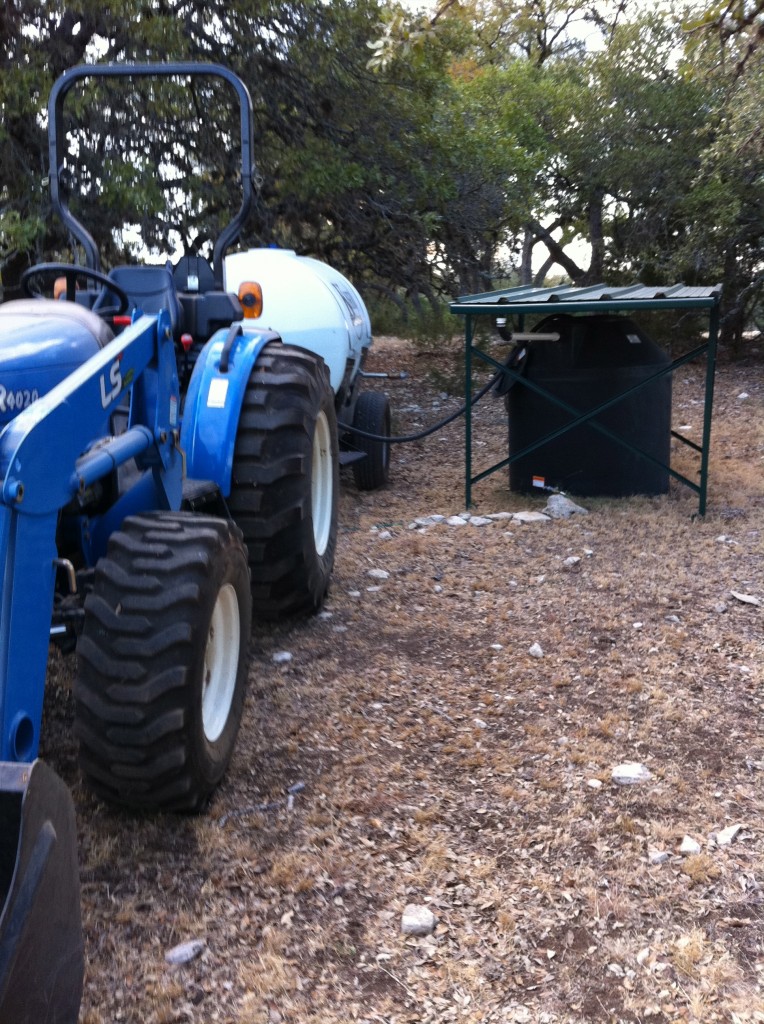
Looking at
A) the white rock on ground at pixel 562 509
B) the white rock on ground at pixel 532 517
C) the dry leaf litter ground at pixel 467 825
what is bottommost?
the dry leaf litter ground at pixel 467 825

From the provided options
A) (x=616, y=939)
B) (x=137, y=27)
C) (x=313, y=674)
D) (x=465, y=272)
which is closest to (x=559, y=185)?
(x=465, y=272)

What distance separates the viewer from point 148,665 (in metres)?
2.55

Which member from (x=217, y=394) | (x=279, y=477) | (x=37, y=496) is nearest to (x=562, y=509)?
(x=279, y=477)

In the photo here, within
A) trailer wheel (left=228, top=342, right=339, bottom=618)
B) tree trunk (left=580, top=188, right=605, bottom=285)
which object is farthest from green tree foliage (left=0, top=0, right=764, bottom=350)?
trailer wheel (left=228, top=342, right=339, bottom=618)

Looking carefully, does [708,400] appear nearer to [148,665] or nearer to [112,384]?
[112,384]

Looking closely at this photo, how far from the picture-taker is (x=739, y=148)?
9.19 m

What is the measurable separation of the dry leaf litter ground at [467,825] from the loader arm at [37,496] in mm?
754

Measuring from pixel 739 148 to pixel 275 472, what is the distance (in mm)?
7263

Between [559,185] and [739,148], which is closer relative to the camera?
[739,148]

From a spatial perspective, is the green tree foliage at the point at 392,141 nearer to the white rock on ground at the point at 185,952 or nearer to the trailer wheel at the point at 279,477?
the trailer wheel at the point at 279,477

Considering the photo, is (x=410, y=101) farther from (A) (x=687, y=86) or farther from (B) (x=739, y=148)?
(A) (x=687, y=86)

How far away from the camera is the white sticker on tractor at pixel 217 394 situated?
384 centimetres

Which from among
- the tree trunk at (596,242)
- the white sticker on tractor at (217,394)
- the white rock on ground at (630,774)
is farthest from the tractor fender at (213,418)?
the tree trunk at (596,242)

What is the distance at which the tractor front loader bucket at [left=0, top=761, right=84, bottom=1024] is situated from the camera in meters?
1.56
